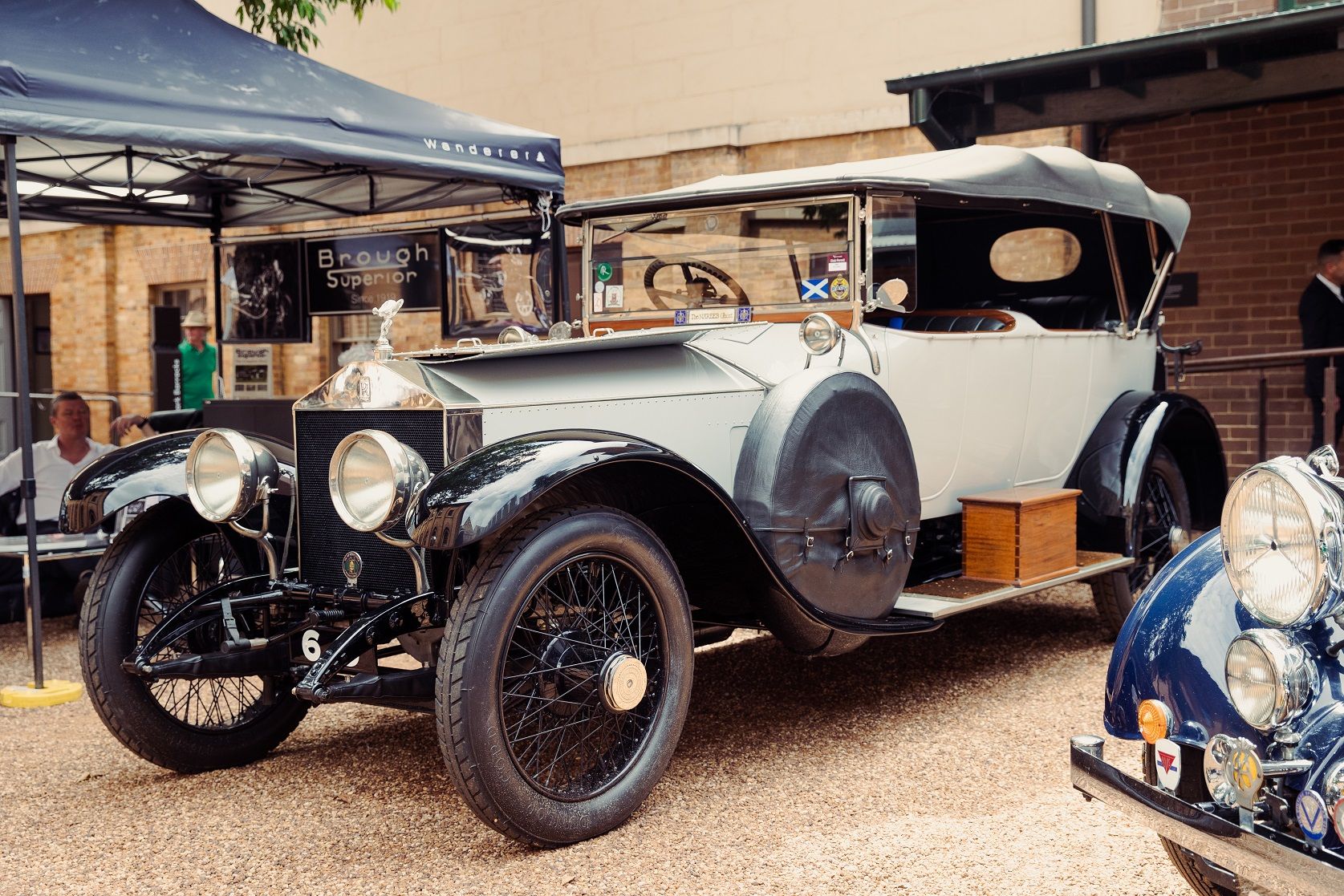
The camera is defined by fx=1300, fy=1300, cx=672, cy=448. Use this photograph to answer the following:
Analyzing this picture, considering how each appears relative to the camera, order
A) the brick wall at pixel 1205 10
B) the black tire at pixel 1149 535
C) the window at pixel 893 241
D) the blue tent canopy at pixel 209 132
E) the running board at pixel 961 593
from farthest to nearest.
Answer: the brick wall at pixel 1205 10
the black tire at pixel 1149 535
the blue tent canopy at pixel 209 132
the window at pixel 893 241
the running board at pixel 961 593

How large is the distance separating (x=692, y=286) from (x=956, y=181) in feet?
3.25

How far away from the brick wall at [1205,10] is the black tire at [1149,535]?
12.4 ft

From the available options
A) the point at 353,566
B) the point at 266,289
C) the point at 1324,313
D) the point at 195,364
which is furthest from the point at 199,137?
the point at 1324,313

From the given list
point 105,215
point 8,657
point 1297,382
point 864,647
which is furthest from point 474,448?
point 1297,382

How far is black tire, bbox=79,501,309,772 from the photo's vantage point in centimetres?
367

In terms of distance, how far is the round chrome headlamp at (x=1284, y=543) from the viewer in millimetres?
2123

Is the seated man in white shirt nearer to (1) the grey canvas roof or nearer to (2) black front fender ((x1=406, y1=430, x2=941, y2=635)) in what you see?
(1) the grey canvas roof

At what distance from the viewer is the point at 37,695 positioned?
4.85 m

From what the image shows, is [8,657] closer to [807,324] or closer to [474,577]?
[474,577]

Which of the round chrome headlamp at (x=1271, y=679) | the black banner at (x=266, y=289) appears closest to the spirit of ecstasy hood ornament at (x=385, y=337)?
the round chrome headlamp at (x=1271, y=679)

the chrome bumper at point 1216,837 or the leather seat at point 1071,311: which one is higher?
the leather seat at point 1071,311

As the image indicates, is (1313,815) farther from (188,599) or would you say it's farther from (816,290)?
(188,599)

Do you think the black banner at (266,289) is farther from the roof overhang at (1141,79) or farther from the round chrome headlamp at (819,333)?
the round chrome headlamp at (819,333)

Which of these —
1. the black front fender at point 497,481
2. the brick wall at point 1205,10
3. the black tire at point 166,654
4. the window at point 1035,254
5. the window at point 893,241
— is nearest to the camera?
the black front fender at point 497,481
